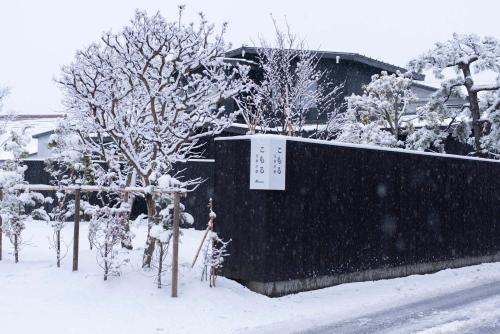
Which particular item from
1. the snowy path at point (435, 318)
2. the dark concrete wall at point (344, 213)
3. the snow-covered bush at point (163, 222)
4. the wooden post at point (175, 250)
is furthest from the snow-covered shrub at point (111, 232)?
the snowy path at point (435, 318)

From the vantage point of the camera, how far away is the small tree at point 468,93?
20172 mm

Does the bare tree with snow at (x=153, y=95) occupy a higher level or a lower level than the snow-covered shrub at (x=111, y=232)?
higher

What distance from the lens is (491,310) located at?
9.52 m

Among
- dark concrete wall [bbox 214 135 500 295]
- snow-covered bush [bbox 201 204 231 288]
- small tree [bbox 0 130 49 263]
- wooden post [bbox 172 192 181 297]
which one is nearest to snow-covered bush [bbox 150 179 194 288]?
wooden post [bbox 172 192 181 297]

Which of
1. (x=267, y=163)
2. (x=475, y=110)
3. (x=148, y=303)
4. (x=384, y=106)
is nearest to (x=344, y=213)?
(x=267, y=163)

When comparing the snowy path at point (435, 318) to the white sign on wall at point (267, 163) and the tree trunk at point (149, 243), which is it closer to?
the white sign on wall at point (267, 163)

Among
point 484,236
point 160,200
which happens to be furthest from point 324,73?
point 160,200

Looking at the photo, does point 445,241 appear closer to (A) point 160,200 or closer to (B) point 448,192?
(B) point 448,192

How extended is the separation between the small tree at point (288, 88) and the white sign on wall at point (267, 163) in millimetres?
14150

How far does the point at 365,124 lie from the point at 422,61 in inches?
127

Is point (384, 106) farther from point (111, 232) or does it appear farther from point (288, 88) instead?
point (111, 232)

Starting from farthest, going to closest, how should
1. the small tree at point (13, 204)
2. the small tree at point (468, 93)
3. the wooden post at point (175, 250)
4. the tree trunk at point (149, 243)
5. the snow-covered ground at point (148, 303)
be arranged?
the small tree at point (468, 93)
the small tree at point (13, 204)
the tree trunk at point (149, 243)
the wooden post at point (175, 250)
the snow-covered ground at point (148, 303)

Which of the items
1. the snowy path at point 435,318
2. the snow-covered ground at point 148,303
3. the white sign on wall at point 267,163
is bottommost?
the snowy path at point 435,318

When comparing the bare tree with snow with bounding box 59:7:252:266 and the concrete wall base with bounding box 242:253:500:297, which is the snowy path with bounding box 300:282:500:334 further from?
the bare tree with snow with bounding box 59:7:252:266
